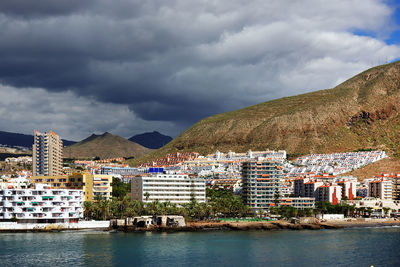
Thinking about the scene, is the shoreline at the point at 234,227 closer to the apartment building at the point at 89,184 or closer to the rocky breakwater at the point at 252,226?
the rocky breakwater at the point at 252,226

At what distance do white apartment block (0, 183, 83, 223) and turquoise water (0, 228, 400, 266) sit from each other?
1036cm

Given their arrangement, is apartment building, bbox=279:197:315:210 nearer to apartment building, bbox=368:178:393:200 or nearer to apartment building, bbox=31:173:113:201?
apartment building, bbox=368:178:393:200

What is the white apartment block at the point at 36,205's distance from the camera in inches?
5251

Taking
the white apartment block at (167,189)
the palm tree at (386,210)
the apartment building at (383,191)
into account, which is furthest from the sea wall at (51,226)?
the apartment building at (383,191)

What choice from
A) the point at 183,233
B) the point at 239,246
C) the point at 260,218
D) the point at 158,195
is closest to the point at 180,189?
the point at 158,195

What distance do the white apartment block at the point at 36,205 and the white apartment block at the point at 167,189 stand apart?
30974mm

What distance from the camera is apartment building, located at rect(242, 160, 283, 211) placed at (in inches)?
6467

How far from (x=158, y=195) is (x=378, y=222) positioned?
216 ft

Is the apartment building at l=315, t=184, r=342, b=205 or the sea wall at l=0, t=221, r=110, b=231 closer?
the sea wall at l=0, t=221, r=110, b=231

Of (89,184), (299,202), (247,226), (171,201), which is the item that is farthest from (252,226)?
(89,184)

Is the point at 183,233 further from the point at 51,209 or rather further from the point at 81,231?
the point at 51,209

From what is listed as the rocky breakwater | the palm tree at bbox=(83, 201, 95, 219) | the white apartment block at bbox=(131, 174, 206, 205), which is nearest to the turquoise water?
the rocky breakwater

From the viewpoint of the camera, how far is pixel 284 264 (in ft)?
276

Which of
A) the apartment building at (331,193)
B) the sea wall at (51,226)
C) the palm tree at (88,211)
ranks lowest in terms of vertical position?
the sea wall at (51,226)
